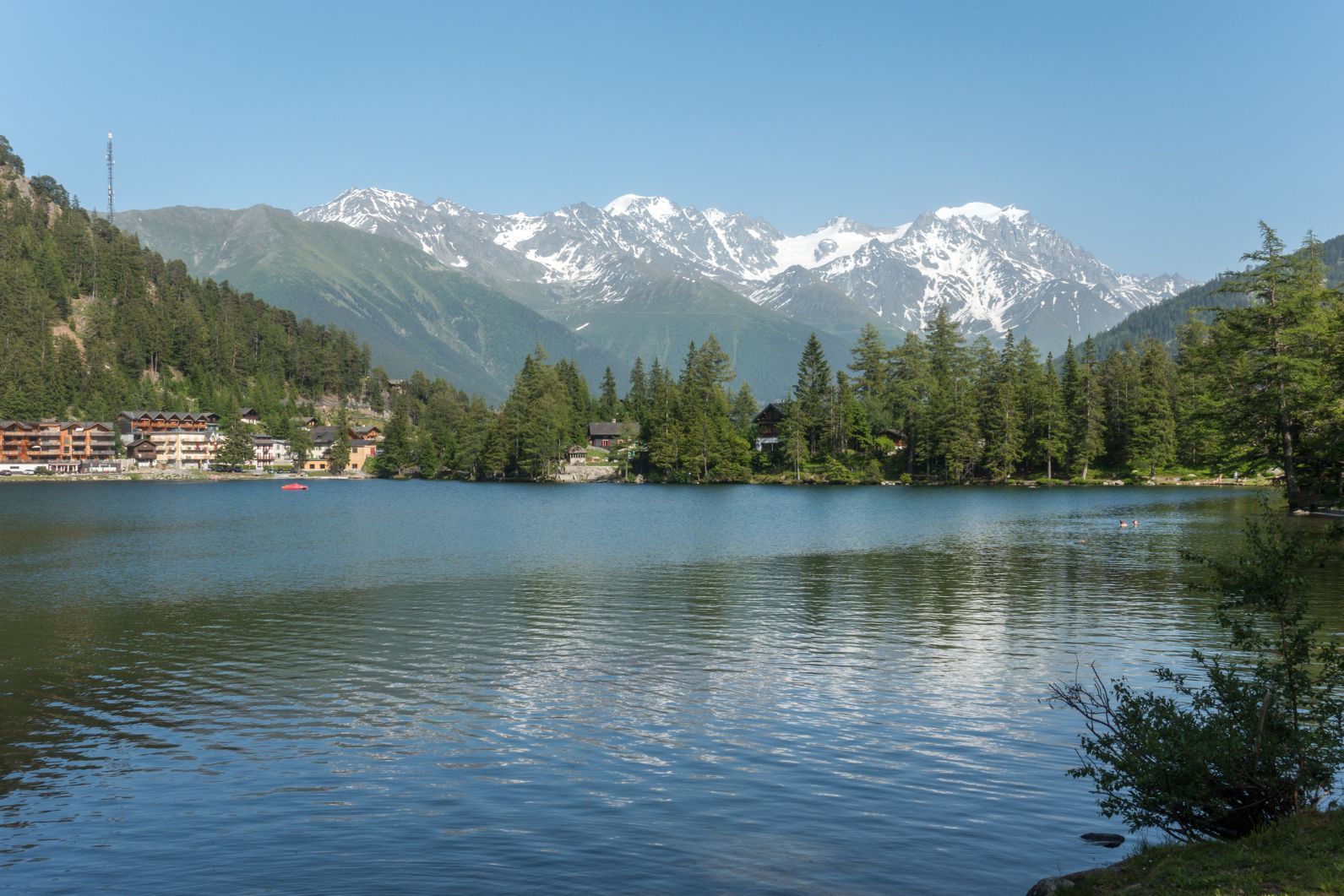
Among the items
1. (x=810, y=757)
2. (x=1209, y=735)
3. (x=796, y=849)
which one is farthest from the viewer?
(x=810, y=757)

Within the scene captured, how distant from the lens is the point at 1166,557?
65.1 m

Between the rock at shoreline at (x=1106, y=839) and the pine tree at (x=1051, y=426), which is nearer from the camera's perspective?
the rock at shoreline at (x=1106, y=839)

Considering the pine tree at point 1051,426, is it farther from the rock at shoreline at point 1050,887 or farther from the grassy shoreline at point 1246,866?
the rock at shoreline at point 1050,887

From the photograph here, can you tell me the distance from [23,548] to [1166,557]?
277ft

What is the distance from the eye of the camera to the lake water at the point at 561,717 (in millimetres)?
17812

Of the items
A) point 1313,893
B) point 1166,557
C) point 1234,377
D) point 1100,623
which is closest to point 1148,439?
point 1234,377

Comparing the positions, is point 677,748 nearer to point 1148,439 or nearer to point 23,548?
point 23,548

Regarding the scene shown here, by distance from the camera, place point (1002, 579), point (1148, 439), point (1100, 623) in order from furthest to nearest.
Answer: point (1148, 439)
point (1002, 579)
point (1100, 623)

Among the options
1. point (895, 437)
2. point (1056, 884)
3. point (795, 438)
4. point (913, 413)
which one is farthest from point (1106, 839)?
point (895, 437)

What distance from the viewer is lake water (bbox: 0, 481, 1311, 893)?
1781cm

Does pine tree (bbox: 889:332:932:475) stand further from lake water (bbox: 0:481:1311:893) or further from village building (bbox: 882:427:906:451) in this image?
lake water (bbox: 0:481:1311:893)

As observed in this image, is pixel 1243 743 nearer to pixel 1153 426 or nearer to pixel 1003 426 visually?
pixel 1153 426

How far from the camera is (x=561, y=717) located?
2767 cm

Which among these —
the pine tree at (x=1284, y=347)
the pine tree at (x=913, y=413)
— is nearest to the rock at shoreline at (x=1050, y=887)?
the pine tree at (x=1284, y=347)
